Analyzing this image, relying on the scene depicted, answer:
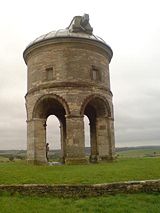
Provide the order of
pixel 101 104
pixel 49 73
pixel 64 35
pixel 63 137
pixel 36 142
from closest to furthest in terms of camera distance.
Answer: pixel 36 142
pixel 64 35
pixel 49 73
pixel 101 104
pixel 63 137

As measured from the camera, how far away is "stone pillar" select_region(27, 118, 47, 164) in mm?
19922

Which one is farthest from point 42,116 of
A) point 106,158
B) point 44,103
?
point 106,158

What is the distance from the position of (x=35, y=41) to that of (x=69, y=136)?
265 inches

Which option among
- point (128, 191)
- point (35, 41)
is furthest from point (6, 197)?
point (35, 41)

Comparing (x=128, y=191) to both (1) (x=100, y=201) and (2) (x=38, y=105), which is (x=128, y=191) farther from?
(2) (x=38, y=105)

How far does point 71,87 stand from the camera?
19.7 metres

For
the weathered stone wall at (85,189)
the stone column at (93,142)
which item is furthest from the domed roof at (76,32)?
the weathered stone wall at (85,189)

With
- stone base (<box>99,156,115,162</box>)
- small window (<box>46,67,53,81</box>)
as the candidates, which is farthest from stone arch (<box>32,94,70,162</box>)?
stone base (<box>99,156,115,162</box>)

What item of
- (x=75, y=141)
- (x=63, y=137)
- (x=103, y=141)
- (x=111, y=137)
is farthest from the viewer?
(x=63, y=137)

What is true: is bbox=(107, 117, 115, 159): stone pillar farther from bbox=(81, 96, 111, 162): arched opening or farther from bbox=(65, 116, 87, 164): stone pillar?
bbox=(65, 116, 87, 164): stone pillar

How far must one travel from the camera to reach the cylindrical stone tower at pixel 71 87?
19531mm

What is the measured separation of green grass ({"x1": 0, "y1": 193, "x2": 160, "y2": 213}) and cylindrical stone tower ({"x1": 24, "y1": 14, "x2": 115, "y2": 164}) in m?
8.80

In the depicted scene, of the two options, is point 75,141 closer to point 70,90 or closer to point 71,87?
point 70,90

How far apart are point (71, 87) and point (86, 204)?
36.1ft
